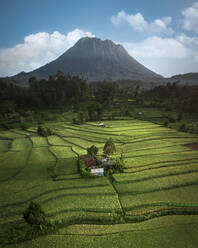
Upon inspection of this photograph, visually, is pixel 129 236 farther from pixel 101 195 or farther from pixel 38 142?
pixel 38 142

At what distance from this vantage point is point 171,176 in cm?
1825

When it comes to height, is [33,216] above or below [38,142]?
above

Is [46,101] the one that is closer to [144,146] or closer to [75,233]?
[144,146]

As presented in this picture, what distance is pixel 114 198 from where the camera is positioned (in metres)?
14.8

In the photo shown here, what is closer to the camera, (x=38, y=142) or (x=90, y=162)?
(x=90, y=162)

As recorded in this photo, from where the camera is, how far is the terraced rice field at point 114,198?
35.9 ft

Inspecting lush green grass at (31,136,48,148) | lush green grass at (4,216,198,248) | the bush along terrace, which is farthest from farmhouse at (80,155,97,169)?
lush green grass at (31,136,48,148)

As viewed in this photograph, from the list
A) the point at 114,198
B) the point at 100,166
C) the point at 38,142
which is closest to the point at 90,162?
the point at 100,166

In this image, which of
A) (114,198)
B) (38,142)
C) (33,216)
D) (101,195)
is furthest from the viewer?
(38,142)

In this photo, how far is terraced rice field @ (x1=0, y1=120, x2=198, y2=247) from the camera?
11.0 m

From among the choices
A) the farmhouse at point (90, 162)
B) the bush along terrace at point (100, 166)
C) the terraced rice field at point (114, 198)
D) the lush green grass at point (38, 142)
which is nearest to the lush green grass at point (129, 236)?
the terraced rice field at point (114, 198)

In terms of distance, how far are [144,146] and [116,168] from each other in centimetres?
1198

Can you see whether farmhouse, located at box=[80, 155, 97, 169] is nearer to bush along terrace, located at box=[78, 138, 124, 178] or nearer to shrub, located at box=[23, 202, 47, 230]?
bush along terrace, located at box=[78, 138, 124, 178]

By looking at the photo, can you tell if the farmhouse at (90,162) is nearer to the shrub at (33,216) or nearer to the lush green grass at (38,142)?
the shrub at (33,216)
